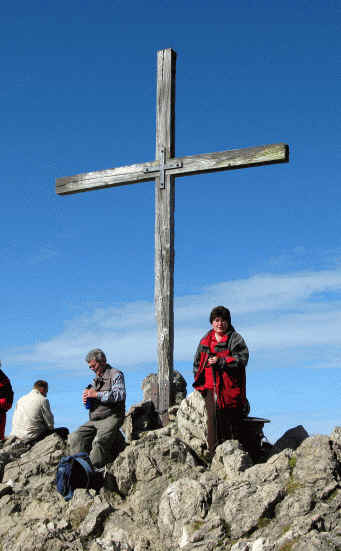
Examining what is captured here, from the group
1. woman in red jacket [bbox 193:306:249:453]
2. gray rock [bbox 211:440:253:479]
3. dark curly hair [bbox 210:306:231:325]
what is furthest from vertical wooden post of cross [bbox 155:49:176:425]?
gray rock [bbox 211:440:253:479]

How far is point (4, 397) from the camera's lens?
44.2 feet

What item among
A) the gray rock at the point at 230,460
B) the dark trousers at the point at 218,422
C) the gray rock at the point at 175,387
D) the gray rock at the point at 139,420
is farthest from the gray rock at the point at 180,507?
the gray rock at the point at 175,387

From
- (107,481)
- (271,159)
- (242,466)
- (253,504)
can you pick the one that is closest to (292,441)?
(242,466)

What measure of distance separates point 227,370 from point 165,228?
10.6 feet

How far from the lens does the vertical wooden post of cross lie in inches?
461

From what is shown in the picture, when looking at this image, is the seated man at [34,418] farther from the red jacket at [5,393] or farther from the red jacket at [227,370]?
the red jacket at [227,370]

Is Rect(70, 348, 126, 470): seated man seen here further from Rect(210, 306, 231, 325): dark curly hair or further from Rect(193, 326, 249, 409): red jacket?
Rect(210, 306, 231, 325): dark curly hair

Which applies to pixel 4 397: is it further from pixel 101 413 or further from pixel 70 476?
pixel 70 476

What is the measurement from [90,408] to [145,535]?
8.76ft

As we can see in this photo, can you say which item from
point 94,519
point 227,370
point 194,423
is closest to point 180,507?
point 94,519

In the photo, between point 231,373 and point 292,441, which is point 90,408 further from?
point 292,441

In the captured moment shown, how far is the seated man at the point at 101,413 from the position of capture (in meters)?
10.5

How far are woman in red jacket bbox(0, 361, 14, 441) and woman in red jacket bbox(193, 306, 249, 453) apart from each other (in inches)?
197

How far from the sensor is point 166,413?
11.6m
